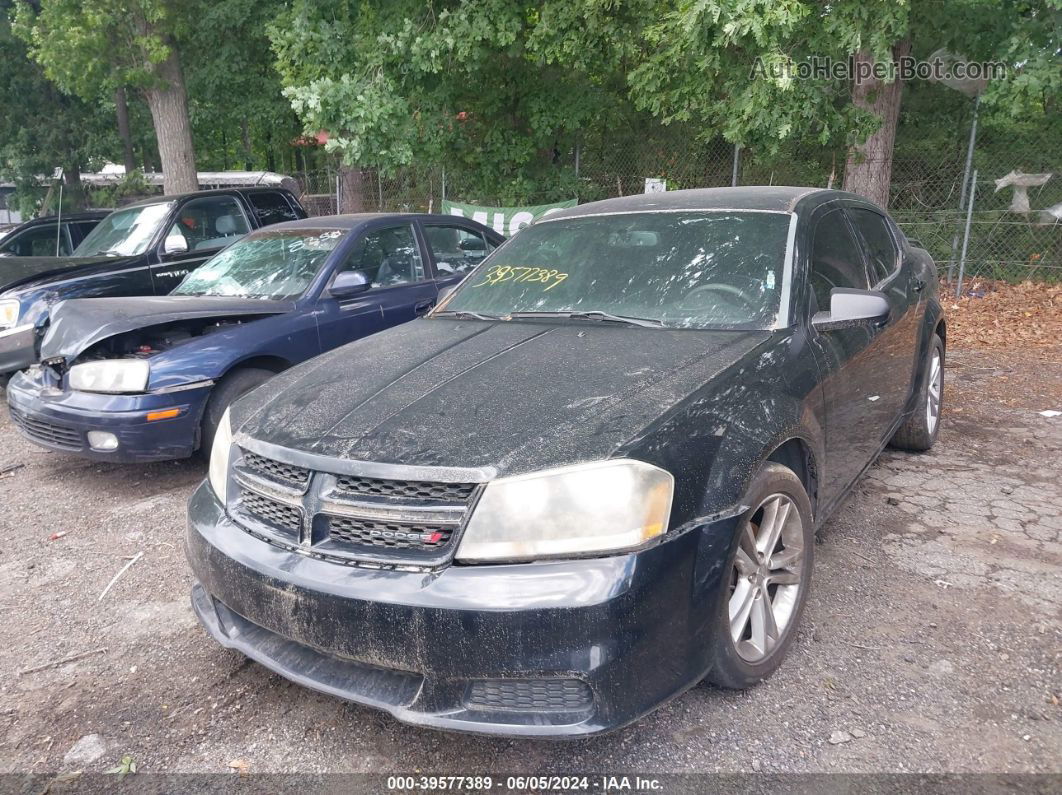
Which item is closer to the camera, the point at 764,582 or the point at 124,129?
the point at 764,582

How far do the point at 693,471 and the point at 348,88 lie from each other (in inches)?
336

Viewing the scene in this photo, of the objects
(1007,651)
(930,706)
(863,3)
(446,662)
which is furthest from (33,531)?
(863,3)

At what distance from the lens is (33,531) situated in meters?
4.38

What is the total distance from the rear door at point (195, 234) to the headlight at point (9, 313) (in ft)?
3.87

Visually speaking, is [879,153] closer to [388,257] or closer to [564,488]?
[388,257]

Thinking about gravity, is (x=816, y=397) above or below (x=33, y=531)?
above

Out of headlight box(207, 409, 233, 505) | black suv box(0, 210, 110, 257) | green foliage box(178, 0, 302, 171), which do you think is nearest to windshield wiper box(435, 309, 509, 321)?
headlight box(207, 409, 233, 505)

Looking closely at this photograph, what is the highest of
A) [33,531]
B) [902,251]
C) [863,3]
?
[863,3]

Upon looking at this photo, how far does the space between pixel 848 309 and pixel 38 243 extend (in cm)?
1011

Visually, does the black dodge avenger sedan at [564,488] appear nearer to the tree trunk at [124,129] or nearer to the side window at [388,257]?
the side window at [388,257]

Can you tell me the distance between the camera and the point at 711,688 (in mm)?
2689

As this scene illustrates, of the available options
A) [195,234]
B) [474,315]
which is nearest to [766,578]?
[474,315]

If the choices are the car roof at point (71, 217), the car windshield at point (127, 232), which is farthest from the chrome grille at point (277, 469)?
the car roof at point (71, 217)

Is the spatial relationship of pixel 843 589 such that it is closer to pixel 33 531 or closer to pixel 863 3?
pixel 33 531
